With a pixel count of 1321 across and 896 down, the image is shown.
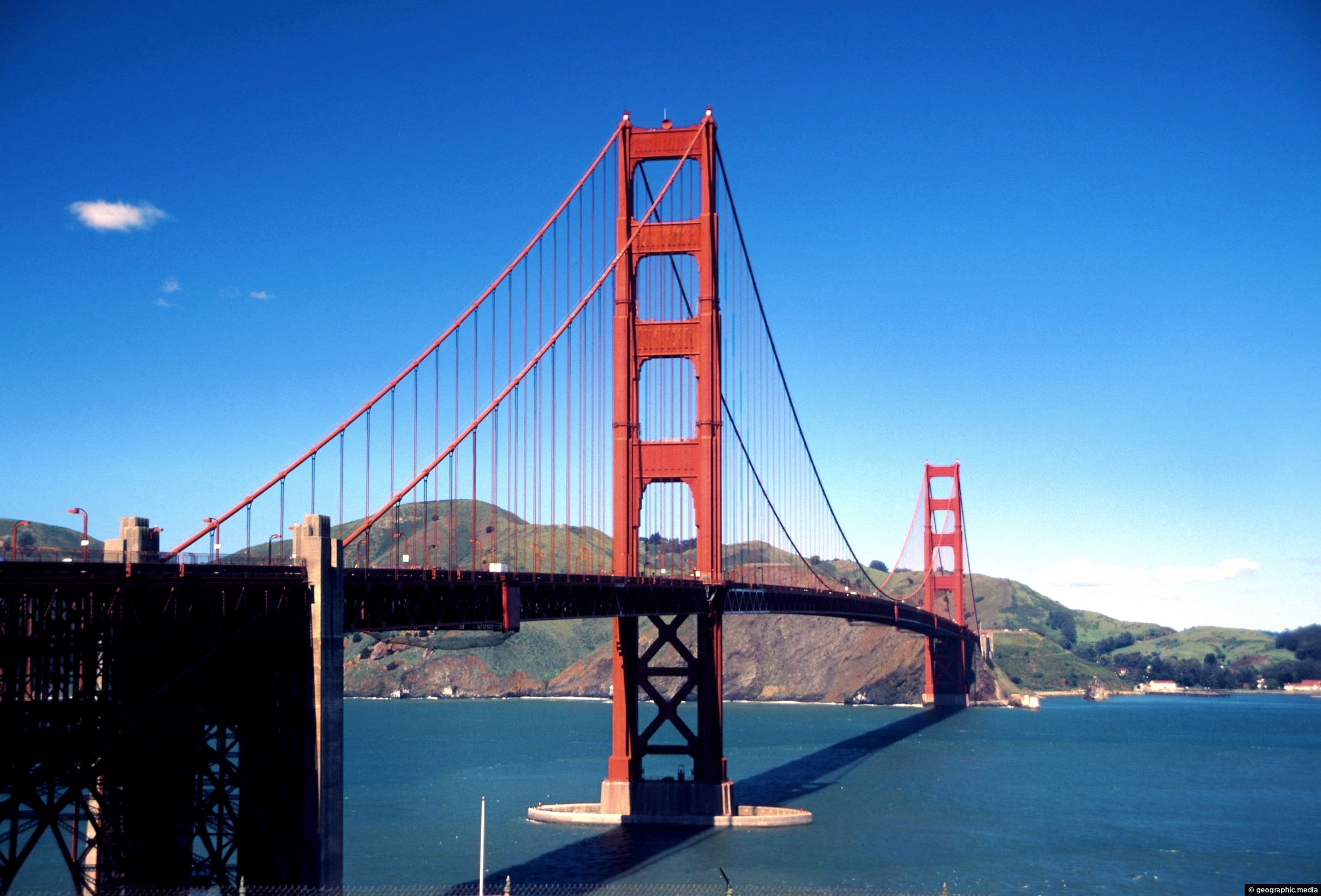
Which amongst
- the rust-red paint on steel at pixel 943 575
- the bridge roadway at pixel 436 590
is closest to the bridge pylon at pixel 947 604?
the rust-red paint on steel at pixel 943 575

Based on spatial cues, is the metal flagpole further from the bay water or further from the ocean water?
the ocean water

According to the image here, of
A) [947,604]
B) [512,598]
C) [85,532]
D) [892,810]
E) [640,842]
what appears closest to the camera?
[85,532]

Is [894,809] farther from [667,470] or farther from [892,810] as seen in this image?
[667,470]

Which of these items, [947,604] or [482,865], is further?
[947,604]

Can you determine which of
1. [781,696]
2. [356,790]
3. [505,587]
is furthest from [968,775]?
[781,696]

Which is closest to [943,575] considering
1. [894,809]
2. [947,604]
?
[947,604]

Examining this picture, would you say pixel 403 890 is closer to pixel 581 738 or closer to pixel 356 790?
pixel 356 790

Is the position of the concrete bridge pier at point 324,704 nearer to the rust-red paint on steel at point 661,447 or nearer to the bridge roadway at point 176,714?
the bridge roadway at point 176,714
